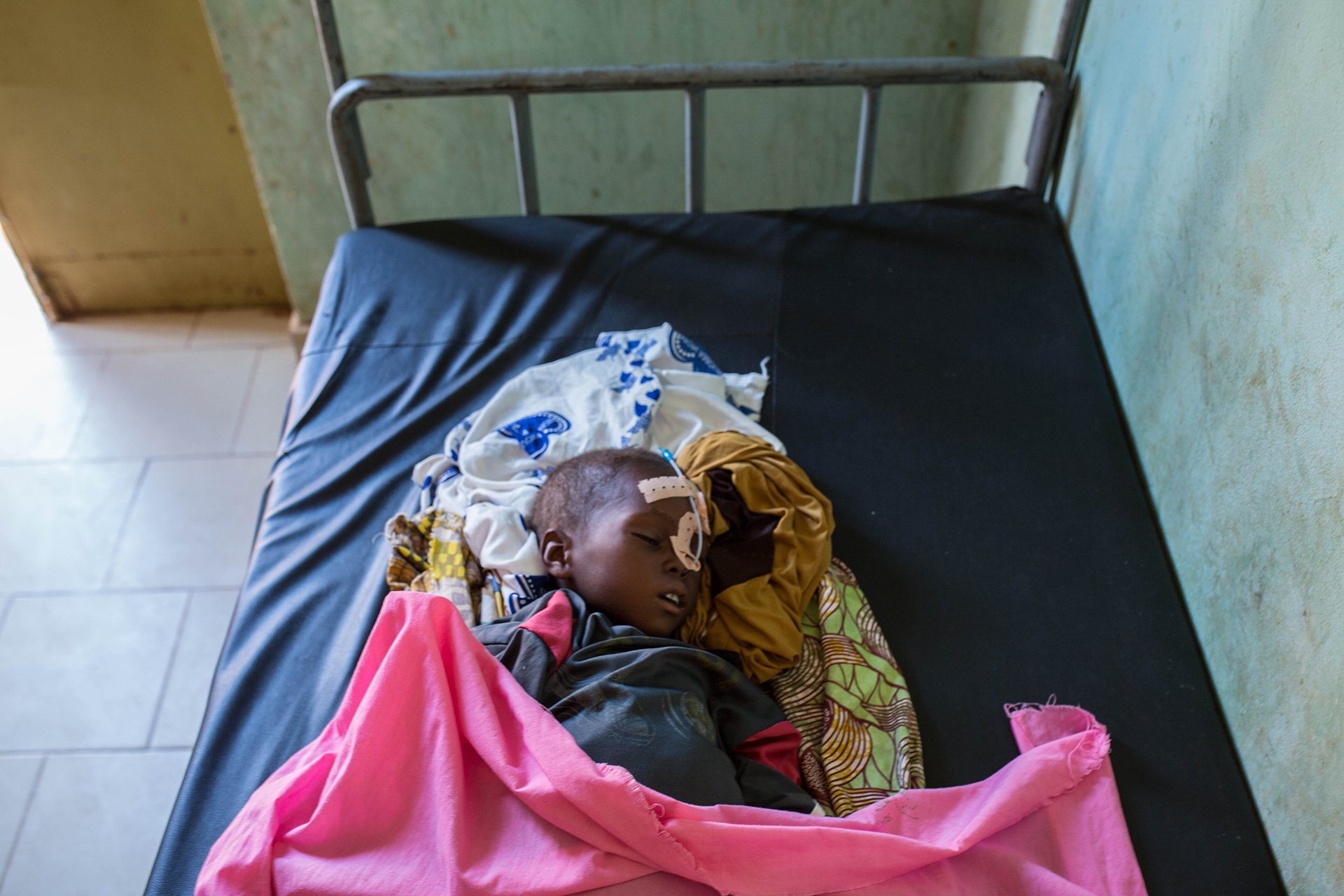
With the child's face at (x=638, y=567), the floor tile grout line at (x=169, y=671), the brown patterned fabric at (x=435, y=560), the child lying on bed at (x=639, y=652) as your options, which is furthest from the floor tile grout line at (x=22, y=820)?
the child's face at (x=638, y=567)

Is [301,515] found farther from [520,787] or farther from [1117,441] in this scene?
[1117,441]

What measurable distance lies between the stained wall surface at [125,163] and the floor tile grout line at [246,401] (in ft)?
1.12

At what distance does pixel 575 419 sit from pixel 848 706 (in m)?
0.70

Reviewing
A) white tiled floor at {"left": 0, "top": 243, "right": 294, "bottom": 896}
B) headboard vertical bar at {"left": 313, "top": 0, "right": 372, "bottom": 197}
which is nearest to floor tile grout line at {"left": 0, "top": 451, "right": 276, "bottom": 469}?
white tiled floor at {"left": 0, "top": 243, "right": 294, "bottom": 896}

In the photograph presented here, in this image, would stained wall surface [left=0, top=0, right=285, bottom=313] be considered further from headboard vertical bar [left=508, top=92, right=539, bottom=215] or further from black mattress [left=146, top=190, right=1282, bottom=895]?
headboard vertical bar [left=508, top=92, right=539, bottom=215]

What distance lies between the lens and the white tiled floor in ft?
6.89

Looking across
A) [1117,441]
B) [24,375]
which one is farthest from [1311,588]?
[24,375]

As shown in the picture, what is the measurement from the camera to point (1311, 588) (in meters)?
1.20

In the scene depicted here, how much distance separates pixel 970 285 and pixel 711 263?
536mm

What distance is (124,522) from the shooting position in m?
2.69

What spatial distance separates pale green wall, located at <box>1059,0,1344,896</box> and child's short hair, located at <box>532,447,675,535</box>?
794 mm

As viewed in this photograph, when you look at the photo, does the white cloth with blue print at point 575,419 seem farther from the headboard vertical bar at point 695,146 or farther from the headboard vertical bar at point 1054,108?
the headboard vertical bar at point 1054,108

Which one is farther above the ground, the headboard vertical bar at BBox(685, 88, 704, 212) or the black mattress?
the headboard vertical bar at BBox(685, 88, 704, 212)

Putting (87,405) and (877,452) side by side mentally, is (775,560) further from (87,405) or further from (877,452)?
(87,405)
